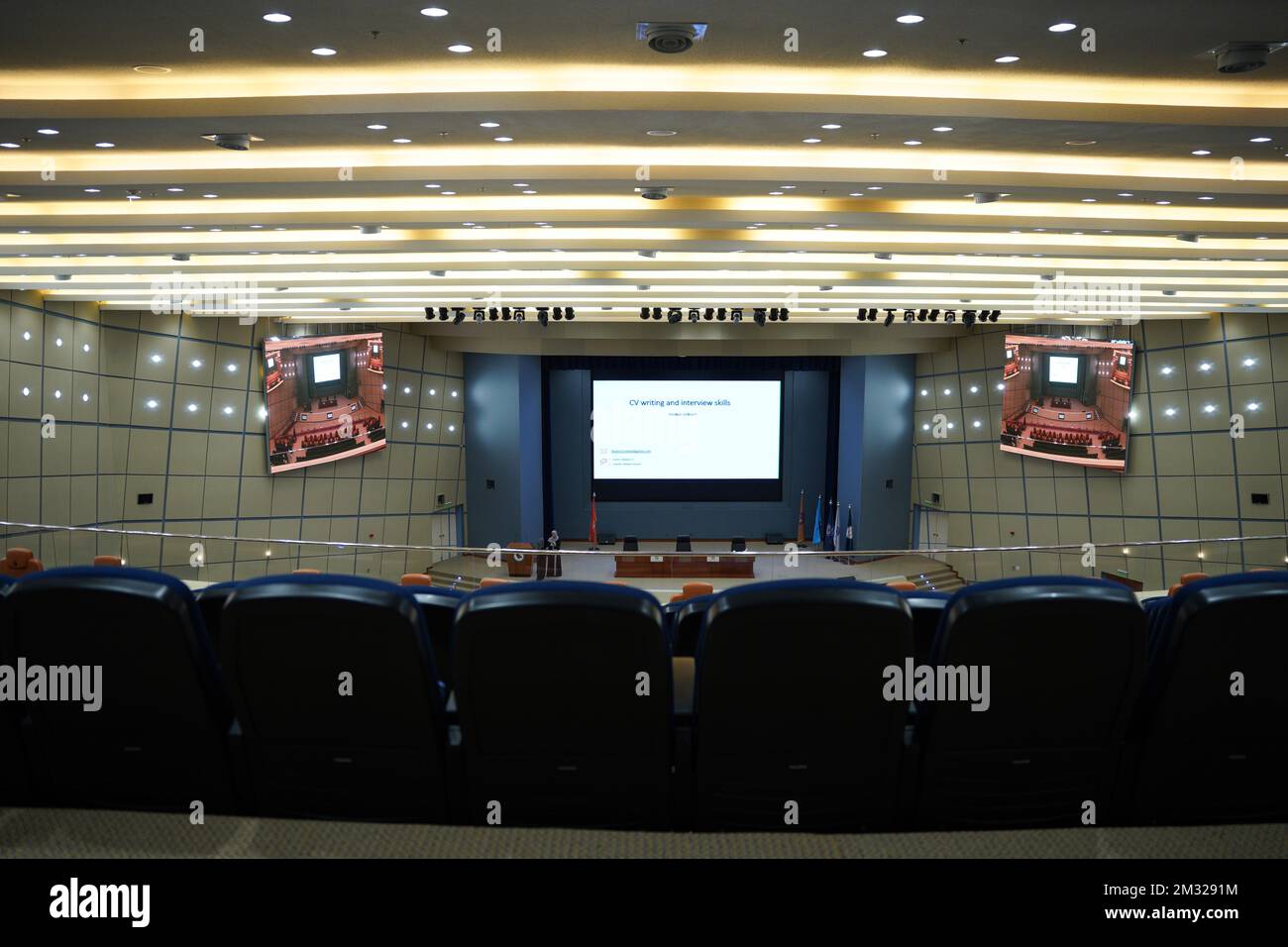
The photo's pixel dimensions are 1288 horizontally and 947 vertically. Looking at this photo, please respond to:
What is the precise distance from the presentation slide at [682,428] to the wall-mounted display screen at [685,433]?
3cm

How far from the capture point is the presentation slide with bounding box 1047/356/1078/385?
20281mm

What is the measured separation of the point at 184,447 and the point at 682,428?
12.8 metres

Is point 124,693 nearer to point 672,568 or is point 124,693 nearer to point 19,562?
point 19,562

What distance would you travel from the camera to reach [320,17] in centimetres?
511

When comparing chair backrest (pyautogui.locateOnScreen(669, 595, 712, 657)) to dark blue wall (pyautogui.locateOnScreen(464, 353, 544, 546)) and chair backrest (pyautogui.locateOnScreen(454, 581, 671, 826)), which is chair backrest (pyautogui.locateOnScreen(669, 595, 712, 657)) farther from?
dark blue wall (pyautogui.locateOnScreen(464, 353, 544, 546))

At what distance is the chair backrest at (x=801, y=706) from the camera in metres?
1.78

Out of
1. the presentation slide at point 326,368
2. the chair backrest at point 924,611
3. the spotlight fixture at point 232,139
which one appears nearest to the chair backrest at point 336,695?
the chair backrest at point 924,611

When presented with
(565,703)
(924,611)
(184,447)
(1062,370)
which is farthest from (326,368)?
(565,703)

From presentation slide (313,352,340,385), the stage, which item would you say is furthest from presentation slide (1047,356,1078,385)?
presentation slide (313,352,340,385)

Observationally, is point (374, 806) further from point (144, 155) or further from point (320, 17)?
point (144, 155)

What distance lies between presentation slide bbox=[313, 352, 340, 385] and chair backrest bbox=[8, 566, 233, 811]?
1938cm
